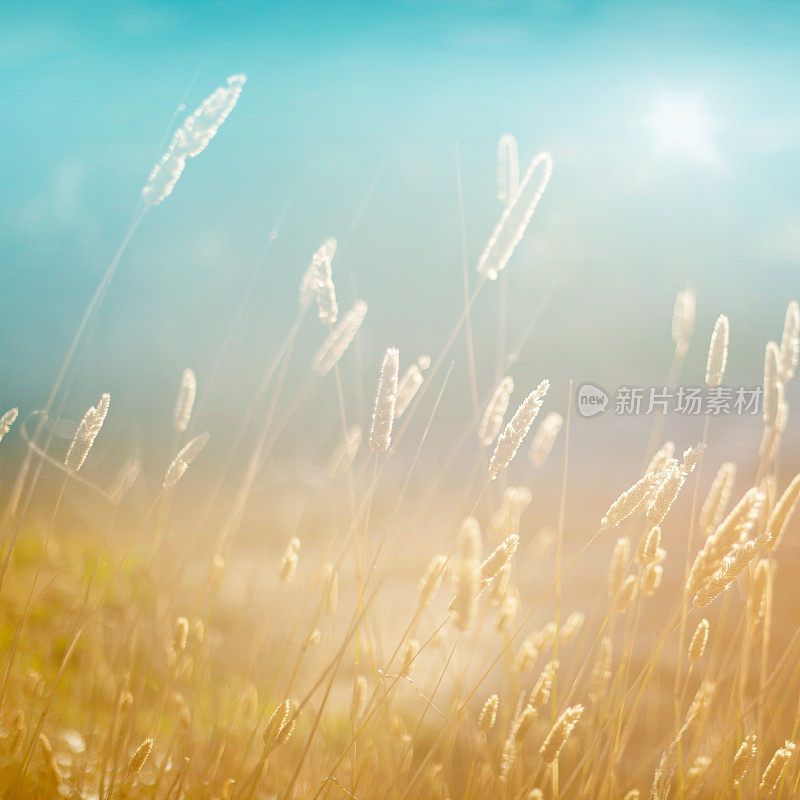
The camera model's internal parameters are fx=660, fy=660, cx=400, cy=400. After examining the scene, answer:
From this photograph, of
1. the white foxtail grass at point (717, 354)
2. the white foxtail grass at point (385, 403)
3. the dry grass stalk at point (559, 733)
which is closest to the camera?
the dry grass stalk at point (559, 733)

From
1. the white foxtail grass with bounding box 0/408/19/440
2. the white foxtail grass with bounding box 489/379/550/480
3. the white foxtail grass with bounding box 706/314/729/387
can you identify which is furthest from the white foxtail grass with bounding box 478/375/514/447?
the white foxtail grass with bounding box 0/408/19/440

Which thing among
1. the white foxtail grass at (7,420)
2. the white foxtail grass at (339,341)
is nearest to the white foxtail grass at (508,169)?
the white foxtail grass at (339,341)

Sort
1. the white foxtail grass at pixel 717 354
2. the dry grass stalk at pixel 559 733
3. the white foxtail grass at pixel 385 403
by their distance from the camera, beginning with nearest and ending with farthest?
the dry grass stalk at pixel 559 733 → the white foxtail grass at pixel 385 403 → the white foxtail grass at pixel 717 354

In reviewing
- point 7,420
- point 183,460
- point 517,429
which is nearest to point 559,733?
point 517,429

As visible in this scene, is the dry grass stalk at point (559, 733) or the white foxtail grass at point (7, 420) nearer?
the dry grass stalk at point (559, 733)

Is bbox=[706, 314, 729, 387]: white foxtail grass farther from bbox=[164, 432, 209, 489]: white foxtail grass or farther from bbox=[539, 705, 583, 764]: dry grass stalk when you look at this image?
bbox=[164, 432, 209, 489]: white foxtail grass

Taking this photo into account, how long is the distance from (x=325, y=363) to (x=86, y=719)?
0.87 meters

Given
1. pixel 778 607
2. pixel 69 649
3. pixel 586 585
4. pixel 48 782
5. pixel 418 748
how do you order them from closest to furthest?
pixel 69 649 < pixel 48 782 < pixel 418 748 < pixel 778 607 < pixel 586 585

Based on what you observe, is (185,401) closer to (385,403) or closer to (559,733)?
(385,403)

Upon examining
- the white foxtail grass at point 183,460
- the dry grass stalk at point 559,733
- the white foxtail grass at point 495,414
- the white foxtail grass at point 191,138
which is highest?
the white foxtail grass at point 191,138

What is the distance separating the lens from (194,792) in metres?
0.81

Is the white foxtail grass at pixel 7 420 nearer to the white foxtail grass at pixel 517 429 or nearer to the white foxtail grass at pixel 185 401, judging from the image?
the white foxtail grass at pixel 185 401

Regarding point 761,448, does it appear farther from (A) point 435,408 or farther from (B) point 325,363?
(B) point 325,363

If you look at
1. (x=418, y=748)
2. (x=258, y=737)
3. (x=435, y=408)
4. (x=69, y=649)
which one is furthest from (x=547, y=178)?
(x=418, y=748)
